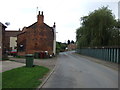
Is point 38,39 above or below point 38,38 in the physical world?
below

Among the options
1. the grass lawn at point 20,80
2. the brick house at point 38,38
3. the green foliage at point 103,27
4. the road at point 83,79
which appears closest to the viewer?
the grass lawn at point 20,80

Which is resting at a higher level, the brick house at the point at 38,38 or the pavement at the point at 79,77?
the brick house at the point at 38,38

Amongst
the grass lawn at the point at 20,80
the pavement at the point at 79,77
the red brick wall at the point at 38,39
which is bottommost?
the pavement at the point at 79,77

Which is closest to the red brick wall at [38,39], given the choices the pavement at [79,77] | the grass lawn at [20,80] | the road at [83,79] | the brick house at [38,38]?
the brick house at [38,38]

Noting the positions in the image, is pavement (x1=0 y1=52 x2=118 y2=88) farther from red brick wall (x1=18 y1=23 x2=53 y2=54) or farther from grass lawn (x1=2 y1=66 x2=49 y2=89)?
red brick wall (x1=18 y1=23 x2=53 y2=54)

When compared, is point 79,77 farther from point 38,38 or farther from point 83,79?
point 38,38

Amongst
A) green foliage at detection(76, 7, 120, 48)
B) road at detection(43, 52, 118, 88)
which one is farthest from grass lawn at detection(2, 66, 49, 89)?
green foliage at detection(76, 7, 120, 48)

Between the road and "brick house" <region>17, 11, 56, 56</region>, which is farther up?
"brick house" <region>17, 11, 56, 56</region>

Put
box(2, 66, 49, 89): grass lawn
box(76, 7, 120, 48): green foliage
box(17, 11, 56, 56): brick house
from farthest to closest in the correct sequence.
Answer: box(17, 11, 56, 56): brick house, box(76, 7, 120, 48): green foliage, box(2, 66, 49, 89): grass lawn

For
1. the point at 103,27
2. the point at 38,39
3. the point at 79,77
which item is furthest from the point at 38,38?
the point at 79,77

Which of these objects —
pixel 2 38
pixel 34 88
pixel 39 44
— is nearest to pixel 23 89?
pixel 34 88

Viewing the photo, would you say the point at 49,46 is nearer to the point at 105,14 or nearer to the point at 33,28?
the point at 33,28

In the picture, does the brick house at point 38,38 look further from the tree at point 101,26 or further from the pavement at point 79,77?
the pavement at point 79,77

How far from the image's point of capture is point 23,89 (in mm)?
8516
